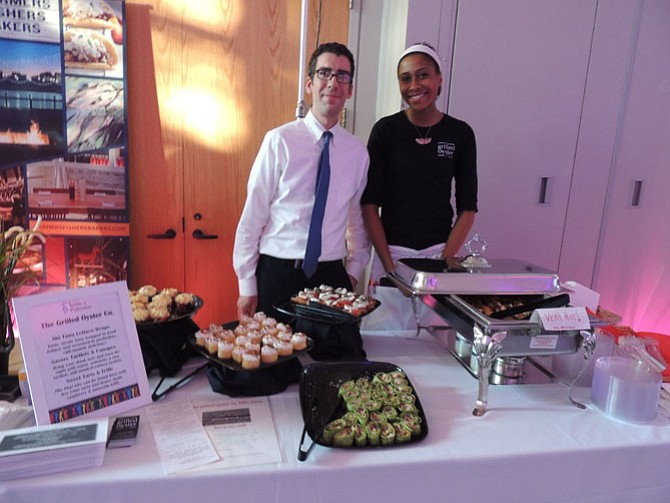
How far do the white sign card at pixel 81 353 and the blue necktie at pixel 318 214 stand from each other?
752 mm

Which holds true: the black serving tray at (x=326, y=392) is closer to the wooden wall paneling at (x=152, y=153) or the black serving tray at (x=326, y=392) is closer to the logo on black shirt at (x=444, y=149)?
the logo on black shirt at (x=444, y=149)

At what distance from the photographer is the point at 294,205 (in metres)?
1.70

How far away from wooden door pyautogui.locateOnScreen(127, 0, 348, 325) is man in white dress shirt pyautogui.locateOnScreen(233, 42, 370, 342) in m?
0.89

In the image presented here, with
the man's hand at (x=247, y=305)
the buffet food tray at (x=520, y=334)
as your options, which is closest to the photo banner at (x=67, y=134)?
the man's hand at (x=247, y=305)

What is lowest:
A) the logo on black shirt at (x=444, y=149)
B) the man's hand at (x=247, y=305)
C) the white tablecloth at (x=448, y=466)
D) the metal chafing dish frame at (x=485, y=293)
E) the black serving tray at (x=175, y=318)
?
the white tablecloth at (x=448, y=466)

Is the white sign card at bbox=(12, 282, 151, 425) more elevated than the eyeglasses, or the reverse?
the eyeglasses

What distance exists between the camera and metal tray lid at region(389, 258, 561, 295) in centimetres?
120

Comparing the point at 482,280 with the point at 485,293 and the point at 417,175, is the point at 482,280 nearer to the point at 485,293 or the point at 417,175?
the point at 485,293

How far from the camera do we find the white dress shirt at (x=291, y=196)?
1.69 metres

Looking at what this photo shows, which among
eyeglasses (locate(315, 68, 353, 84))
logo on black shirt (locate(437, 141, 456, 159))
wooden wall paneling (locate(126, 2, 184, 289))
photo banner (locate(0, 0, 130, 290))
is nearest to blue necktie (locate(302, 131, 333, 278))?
eyeglasses (locate(315, 68, 353, 84))

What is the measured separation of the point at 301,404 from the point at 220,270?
70.0 inches

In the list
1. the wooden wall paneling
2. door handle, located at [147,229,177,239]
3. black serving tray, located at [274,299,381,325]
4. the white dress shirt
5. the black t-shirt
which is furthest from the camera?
door handle, located at [147,229,177,239]

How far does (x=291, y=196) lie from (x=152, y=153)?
1155 mm

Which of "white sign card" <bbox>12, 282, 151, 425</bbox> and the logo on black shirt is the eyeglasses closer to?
the logo on black shirt
